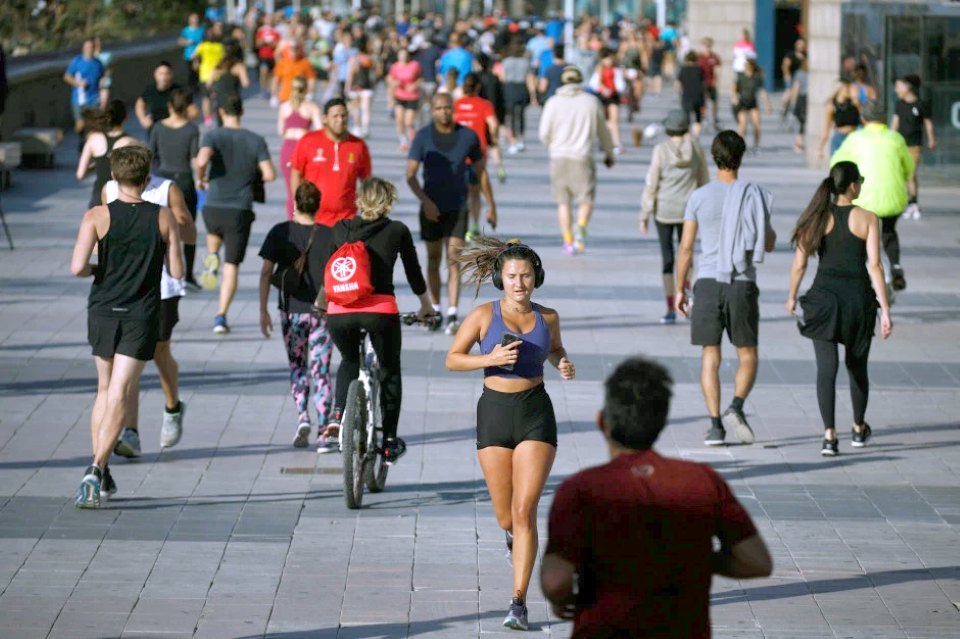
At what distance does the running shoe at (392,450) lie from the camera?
8.02m

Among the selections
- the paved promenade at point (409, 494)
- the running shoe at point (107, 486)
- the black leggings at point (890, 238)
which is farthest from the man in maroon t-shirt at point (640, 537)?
the black leggings at point (890, 238)

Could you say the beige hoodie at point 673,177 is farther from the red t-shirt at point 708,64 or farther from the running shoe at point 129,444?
the red t-shirt at point 708,64

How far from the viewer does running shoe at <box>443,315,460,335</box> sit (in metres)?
12.4

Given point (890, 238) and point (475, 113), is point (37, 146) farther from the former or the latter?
point (890, 238)

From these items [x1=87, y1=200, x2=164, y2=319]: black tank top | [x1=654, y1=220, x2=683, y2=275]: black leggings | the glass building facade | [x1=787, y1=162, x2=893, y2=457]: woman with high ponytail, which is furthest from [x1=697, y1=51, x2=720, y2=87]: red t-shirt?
[x1=87, y1=200, x2=164, y2=319]: black tank top

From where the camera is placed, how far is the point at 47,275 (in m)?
14.5

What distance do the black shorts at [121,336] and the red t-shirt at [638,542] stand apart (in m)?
4.33

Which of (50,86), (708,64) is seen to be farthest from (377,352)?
(708,64)

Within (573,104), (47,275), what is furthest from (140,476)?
(573,104)

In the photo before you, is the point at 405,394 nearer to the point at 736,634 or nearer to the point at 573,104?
the point at 736,634

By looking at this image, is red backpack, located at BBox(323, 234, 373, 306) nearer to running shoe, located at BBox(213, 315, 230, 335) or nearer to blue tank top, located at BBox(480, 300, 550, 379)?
blue tank top, located at BBox(480, 300, 550, 379)

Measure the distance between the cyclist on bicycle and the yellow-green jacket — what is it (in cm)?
508

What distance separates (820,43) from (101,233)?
19.4 metres

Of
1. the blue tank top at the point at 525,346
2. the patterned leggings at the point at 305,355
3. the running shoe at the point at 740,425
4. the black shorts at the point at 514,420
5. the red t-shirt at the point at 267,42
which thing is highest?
the red t-shirt at the point at 267,42
